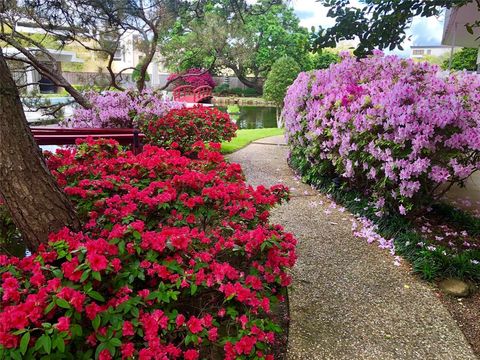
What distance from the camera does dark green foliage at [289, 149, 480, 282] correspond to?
3.09 meters

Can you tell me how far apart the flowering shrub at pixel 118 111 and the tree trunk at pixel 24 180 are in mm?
4946

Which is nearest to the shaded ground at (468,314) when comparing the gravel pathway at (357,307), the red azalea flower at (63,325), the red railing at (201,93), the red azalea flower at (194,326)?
the gravel pathway at (357,307)

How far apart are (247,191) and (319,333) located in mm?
930

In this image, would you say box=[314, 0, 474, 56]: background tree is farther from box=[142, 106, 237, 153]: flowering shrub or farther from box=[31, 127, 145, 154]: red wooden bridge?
box=[142, 106, 237, 153]: flowering shrub

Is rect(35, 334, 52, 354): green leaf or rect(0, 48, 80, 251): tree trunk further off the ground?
rect(0, 48, 80, 251): tree trunk

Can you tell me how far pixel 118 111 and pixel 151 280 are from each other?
5383mm

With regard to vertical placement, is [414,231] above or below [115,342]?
below

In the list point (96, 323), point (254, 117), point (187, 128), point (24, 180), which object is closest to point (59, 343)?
point (96, 323)

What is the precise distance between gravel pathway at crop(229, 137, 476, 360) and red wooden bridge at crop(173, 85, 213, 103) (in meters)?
22.2

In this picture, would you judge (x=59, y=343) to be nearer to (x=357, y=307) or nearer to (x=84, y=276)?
(x=84, y=276)

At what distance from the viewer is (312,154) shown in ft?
17.1

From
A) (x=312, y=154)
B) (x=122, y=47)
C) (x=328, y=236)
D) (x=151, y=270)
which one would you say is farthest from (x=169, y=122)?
(x=151, y=270)

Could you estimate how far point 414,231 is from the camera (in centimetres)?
365

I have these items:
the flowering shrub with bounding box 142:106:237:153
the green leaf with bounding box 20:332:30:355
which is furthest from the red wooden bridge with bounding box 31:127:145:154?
the green leaf with bounding box 20:332:30:355
